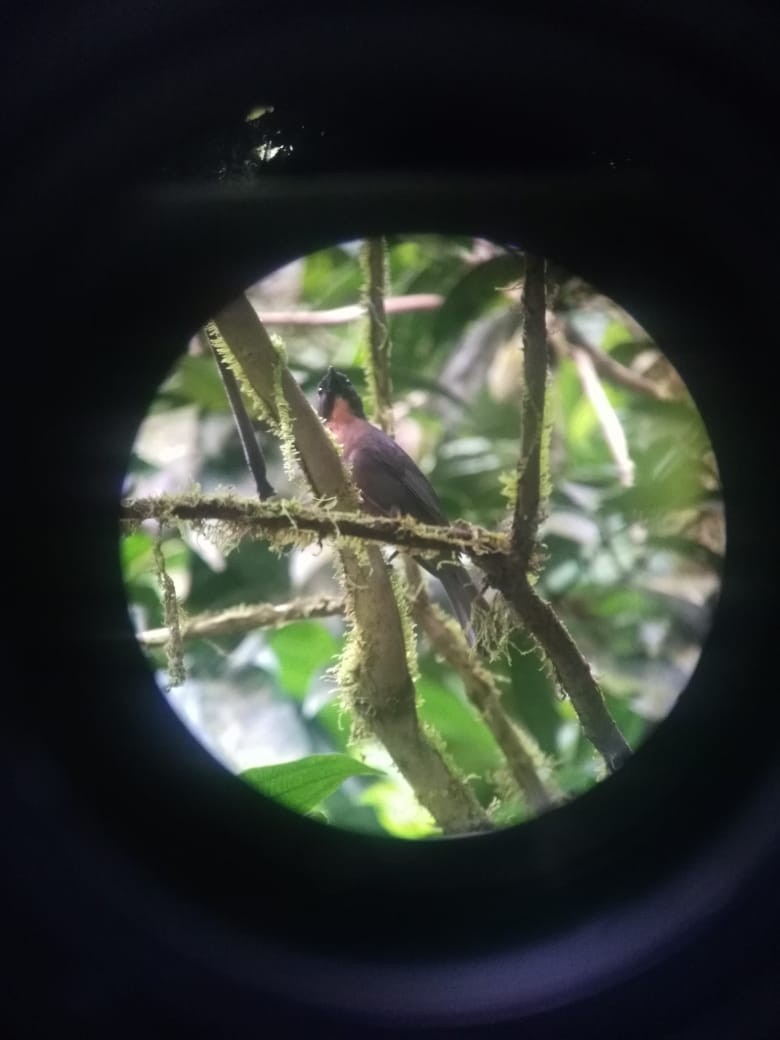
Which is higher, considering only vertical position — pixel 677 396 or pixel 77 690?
pixel 677 396

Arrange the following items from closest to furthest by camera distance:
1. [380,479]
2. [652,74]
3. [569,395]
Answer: [652,74] < [380,479] < [569,395]

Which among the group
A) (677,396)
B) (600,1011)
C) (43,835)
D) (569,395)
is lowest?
(600,1011)

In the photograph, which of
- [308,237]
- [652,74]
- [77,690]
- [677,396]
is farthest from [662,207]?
[77,690]

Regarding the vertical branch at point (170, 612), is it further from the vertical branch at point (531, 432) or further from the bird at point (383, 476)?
the vertical branch at point (531, 432)

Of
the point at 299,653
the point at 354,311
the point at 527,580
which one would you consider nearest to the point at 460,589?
the point at 527,580

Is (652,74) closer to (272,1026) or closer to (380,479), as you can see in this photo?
(380,479)

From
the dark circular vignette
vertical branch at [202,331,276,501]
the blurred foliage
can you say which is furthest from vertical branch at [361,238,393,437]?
the dark circular vignette

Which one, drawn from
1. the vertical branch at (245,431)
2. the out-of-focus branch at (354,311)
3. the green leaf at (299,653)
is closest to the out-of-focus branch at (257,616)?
the green leaf at (299,653)

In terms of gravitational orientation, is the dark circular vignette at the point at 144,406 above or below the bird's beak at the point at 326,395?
below
